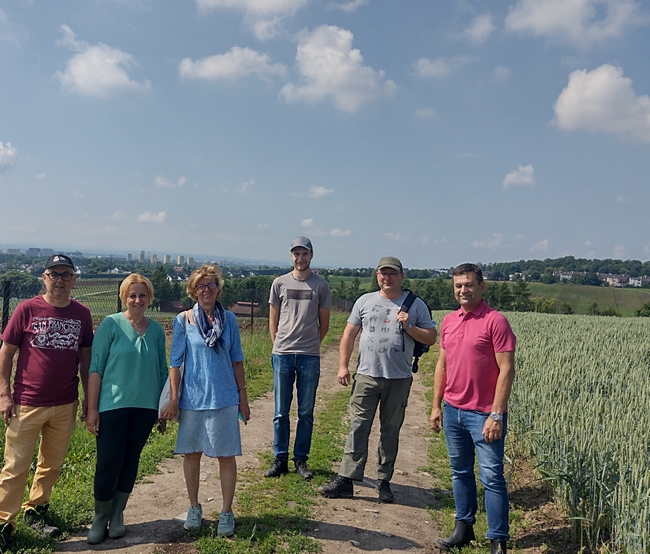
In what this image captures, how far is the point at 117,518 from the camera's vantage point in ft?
11.4

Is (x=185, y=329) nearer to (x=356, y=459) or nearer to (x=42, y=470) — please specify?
(x=42, y=470)

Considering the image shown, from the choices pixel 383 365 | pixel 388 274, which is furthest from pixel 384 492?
pixel 388 274

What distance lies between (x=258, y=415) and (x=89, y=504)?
11.4ft

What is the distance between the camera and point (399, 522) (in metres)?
4.04

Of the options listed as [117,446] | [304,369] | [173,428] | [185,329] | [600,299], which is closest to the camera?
[117,446]

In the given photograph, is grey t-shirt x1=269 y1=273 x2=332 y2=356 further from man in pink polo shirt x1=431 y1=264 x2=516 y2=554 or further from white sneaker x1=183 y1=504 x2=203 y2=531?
white sneaker x1=183 y1=504 x2=203 y2=531

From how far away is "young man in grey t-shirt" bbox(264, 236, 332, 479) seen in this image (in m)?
4.76

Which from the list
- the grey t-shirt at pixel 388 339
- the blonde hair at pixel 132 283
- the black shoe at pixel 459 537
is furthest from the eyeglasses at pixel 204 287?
the black shoe at pixel 459 537

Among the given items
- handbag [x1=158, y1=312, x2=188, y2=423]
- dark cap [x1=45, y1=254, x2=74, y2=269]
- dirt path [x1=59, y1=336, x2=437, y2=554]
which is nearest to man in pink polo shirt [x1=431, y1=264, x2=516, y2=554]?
dirt path [x1=59, y1=336, x2=437, y2=554]

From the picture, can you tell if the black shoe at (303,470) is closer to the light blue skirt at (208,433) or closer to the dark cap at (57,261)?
the light blue skirt at (208,433)

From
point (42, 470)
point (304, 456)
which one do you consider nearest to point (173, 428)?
point (304, 456)

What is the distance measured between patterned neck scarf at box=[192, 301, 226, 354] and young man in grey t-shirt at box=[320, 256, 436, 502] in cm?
115

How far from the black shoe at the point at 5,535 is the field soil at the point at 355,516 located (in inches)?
12.6

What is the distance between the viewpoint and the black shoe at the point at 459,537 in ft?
12.0
